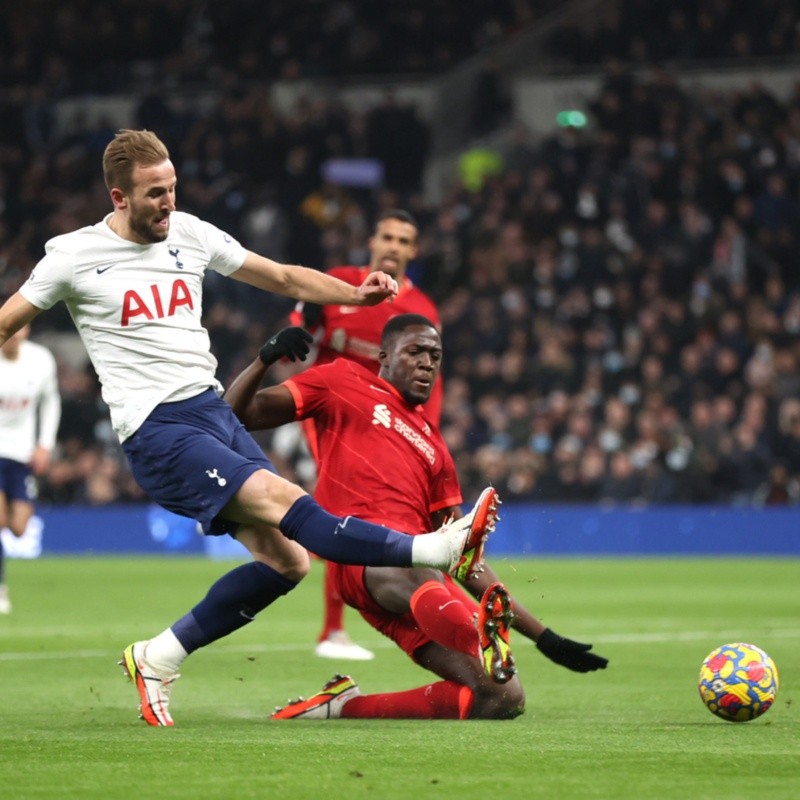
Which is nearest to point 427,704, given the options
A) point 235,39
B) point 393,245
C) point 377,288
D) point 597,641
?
point 377,288

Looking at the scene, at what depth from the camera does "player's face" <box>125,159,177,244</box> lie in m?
6.15

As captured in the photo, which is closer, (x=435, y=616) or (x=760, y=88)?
(x=435, y=616)

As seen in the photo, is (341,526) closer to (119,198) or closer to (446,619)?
(446,619)

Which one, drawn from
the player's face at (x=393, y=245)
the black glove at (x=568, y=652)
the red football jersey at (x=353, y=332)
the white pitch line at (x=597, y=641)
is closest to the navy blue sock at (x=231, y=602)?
the black glove at (x=568, y=652)

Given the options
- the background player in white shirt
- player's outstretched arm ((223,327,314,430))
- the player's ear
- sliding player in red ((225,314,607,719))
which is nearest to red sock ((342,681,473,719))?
sliding player in red ((225,314,607,719))

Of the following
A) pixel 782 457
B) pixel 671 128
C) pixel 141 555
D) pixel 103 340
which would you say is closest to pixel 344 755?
pixel 103 340

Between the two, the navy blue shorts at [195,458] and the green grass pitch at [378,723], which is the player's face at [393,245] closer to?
the green grass pitch at [378,723]

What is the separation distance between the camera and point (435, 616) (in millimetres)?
6406

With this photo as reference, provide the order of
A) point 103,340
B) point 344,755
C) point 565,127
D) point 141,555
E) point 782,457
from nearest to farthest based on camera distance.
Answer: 1. point 344,755
2. point 103,340
3. point 782,457
4. point 141,555
5. point 565,127

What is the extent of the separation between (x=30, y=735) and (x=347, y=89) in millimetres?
22386

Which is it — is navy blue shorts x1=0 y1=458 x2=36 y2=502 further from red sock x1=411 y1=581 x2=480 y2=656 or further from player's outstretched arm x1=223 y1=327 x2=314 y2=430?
red sock x1=411 y1=581 x2=480 y2=656

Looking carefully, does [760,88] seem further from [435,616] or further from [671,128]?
[435,616]

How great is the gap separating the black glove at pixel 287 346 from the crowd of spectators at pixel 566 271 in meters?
11.5

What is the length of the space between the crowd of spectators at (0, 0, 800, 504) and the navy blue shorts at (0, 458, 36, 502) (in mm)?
5696
